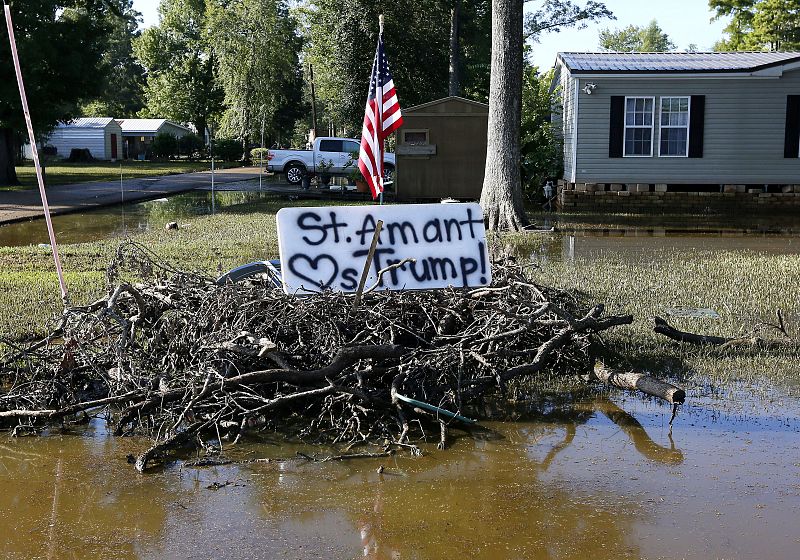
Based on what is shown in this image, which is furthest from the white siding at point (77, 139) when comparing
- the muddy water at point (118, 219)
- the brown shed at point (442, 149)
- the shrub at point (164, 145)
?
the brown shed at point (442, 149)

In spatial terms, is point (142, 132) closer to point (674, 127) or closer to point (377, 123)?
point (674, 127)

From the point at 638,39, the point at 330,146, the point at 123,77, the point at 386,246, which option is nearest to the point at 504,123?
the point at 386,246

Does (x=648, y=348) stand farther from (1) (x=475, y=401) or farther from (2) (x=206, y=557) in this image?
(2) (x=206, y=557)

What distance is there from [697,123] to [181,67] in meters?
51.3

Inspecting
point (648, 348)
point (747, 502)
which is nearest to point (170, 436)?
point (747, 502)

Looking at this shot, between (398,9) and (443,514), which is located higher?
(398,9)

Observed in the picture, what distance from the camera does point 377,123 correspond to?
33.6 feet

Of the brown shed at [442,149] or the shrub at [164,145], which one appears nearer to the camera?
the brown shed at [442,149]

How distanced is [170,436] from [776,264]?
10.1 metres

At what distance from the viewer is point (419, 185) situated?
24.1 metres

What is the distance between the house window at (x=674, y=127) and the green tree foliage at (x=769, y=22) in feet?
78.5

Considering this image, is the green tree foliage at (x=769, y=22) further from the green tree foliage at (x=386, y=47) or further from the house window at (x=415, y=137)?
the house window at (x=415, y=137)

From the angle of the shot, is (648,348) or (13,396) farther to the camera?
(648,348)

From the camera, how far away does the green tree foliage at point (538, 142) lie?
24.1 meters
